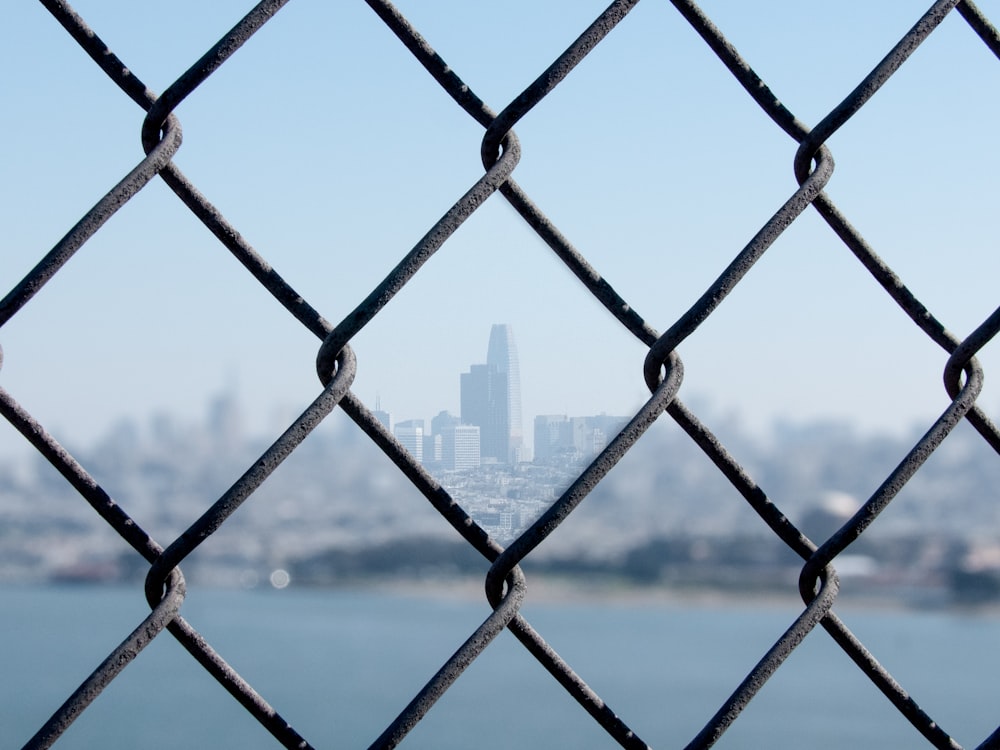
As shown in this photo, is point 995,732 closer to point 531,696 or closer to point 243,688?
point 243,688

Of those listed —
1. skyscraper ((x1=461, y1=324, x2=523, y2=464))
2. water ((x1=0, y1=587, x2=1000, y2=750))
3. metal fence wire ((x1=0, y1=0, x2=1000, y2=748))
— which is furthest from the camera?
water ((x1=0, y1=587, x2=1000, y2=750))

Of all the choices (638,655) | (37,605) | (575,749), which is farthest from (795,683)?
(37,605)

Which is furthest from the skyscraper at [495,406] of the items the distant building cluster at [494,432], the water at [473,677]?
the water at [473,677]

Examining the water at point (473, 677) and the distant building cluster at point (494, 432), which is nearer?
the distant building cluster at point (494, 432)

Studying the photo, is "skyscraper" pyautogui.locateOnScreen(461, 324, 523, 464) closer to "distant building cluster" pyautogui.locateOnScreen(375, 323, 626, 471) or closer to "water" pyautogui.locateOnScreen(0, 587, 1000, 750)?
"distant building cluster" pyautogui.locateOnScreen(375, 323, 626, 471)

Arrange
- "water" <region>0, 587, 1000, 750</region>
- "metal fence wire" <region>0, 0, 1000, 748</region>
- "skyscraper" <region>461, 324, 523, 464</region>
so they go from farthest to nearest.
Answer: "water" <region>0, 587, 1000, 750</region>
"skyscraper" <region>461, 324, 523, 464</region>
"metal fence wire" <region>0, 0, 1000, 748</region>

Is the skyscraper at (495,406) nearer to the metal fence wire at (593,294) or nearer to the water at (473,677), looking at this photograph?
the metal fence wire at (593,294)

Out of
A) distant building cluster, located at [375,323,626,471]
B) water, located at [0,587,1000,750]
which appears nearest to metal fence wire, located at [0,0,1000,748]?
distant building cluster, located at [375,323,626,471]
